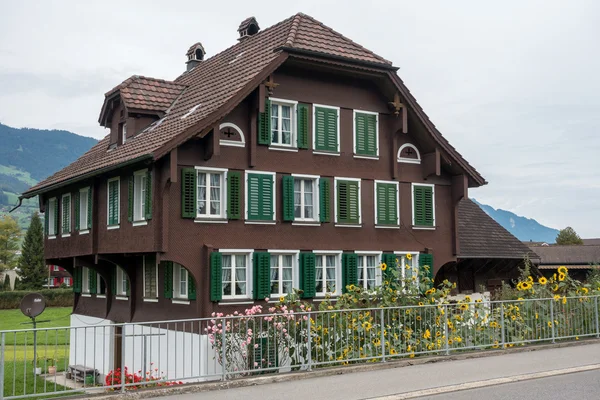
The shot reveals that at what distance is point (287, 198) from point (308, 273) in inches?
89.6

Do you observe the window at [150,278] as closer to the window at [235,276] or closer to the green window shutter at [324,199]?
the window at [235,276]

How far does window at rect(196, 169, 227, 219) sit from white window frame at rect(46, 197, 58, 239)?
10292 mm

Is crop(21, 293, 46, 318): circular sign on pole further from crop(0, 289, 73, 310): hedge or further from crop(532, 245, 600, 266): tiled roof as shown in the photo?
crop(532, 245, 600, 266): tiled roof

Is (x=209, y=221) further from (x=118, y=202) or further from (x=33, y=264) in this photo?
(x=33, y=264)

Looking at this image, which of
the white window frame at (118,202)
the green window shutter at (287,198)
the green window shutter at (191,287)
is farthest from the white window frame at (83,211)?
the green window shutter at (287,198)

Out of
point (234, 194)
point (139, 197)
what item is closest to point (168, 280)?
point (139, 197)

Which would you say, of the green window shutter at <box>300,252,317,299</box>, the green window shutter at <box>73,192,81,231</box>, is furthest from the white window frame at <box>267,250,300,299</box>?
the green window shutter at <box>73,192,81,231</box>

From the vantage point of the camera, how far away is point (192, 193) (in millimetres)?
20891

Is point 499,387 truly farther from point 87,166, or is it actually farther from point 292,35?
point 87,166

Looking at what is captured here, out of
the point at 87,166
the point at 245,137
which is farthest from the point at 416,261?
the point at 87,166

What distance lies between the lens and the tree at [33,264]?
282 feet

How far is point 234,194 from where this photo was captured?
2173cm

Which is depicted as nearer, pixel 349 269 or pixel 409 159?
pixel 349 269

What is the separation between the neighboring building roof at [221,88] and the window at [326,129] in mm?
1695
